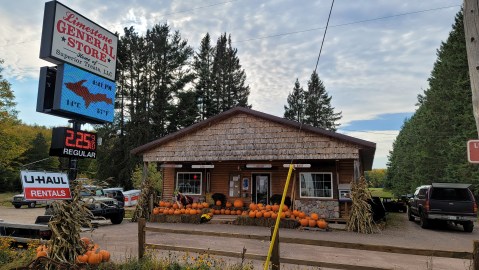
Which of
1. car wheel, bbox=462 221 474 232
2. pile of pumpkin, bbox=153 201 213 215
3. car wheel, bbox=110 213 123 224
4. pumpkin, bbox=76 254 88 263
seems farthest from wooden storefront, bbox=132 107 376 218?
pumpkin, bbox=76 254 88 263

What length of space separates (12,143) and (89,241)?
33.0 m

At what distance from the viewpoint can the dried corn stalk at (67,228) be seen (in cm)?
561

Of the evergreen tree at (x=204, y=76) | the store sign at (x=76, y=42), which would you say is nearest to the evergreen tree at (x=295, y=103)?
the evergreen tree at (x=204, y=76)

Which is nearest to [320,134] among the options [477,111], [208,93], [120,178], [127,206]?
[477,111]

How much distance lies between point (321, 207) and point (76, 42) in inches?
538

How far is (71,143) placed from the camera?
925 cm

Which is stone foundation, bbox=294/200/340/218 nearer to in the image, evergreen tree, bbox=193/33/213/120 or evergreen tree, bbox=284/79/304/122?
evergreen tree, bbox=193/33/213/120

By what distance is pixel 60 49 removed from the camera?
9.70m

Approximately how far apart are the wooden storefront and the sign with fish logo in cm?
715

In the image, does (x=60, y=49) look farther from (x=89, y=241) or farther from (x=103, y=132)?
(x=103, y=132)

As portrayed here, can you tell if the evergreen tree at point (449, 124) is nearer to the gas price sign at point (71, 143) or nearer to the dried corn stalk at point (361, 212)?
the dried corn stalk at point (361, 212)

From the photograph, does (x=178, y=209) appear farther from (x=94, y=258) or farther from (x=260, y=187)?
(x=94, y=258)

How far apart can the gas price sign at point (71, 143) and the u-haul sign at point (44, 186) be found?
2.83m

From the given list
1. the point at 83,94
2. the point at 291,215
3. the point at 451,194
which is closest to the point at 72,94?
the point at 83,94
